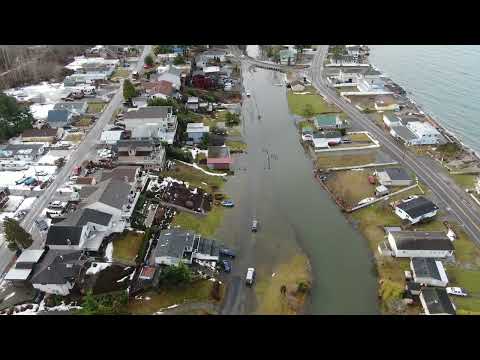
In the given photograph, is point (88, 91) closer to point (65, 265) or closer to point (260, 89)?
point (260, 89)

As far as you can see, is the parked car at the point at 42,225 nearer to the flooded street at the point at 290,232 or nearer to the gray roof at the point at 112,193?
the gray roof at the point at 112,193

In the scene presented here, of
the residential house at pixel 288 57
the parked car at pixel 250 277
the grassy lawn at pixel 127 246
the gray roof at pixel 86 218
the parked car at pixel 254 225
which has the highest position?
the residential house at pixel 288 57

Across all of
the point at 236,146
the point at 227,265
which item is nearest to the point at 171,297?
the point at 227,265

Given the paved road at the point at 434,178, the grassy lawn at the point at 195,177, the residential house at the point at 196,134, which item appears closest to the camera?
the paved road at the point at 434,178

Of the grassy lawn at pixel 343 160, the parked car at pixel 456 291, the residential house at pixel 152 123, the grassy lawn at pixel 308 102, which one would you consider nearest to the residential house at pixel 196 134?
the residential house at pixel 152 123

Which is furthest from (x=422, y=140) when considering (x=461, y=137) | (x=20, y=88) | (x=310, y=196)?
(x=20, y=88)

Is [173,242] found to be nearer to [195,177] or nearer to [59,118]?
[195,177]

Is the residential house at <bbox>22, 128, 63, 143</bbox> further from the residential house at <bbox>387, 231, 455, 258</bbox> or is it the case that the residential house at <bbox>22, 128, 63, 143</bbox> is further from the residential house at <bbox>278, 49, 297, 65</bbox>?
the residential house at <bbox>278, 49, 297, 65</bbox>
